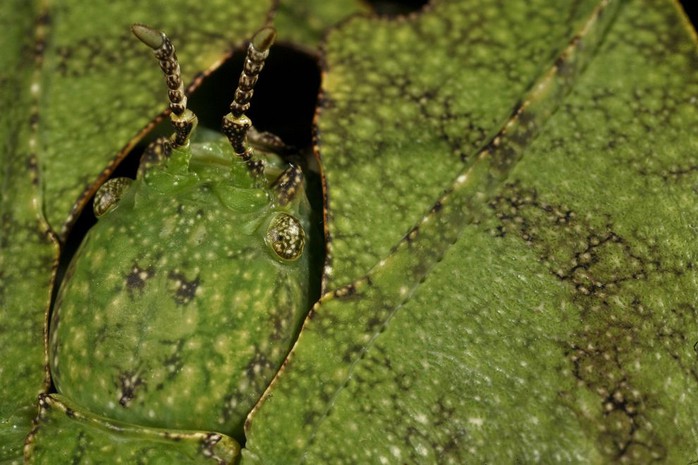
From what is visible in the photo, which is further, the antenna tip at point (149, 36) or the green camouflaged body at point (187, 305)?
the green camouflaged body at point (187, 305)

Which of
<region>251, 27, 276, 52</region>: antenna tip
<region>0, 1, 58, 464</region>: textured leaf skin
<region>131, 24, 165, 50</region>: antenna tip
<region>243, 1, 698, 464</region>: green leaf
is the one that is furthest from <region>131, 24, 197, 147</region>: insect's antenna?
<region>0, 1, 58, 464</region>: textured leaf skin

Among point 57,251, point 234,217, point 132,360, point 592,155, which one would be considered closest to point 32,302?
point 57,251

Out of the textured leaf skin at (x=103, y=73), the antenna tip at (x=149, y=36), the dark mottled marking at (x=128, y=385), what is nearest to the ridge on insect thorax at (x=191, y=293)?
the dark mottled marking at (x=128, y=385)

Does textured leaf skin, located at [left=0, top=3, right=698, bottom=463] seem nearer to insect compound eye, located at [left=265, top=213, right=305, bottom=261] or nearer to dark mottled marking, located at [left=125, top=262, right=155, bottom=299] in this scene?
insect compound eye, located at [left=265, top=213, right=305, bottom=261]

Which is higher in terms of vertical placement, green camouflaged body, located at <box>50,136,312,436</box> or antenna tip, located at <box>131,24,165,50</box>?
antenna tip, located at <box>131,24,165,50</box>

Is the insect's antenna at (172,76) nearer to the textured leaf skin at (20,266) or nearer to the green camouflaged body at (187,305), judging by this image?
the green camouflaged body at (187,305)

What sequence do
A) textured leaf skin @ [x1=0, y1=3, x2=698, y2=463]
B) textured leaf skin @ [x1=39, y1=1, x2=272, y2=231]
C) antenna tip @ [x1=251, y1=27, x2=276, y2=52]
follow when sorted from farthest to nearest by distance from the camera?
textured leaf skin @ [x1=39, y1=1, x2=272, y2=231] < textured leaf skin @ [x1=0, y1=3, x2=698, y2=463] < antenna tip @ [x1=251, y1=27, x2=276, y2=52]
